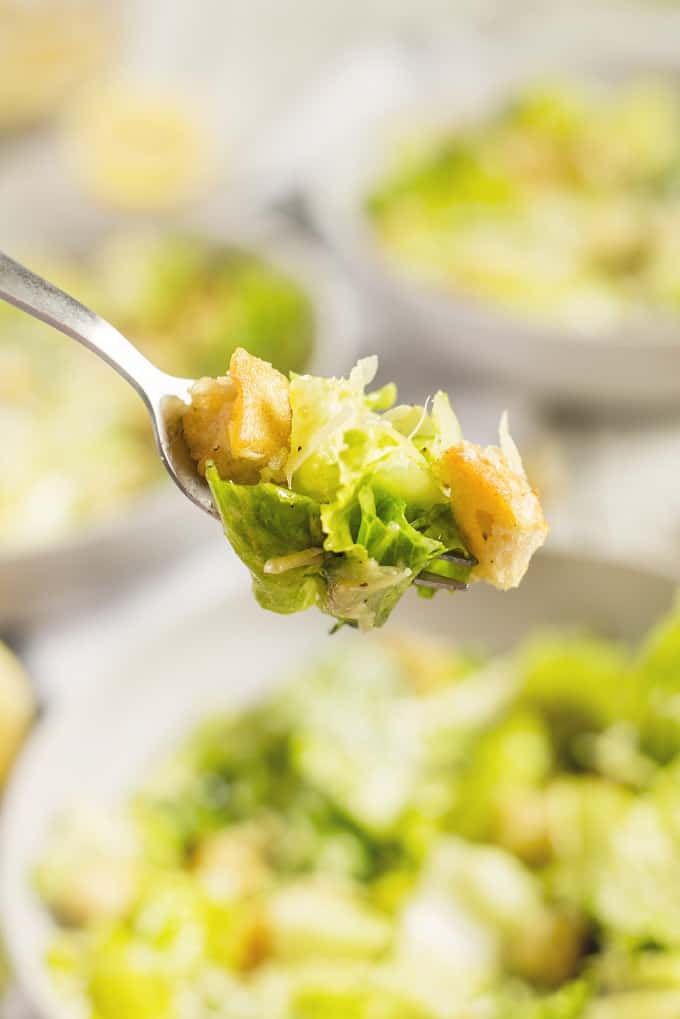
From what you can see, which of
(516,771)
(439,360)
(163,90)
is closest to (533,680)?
(516,771)

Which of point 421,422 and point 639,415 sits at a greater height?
point 639,415

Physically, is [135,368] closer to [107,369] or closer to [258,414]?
[258,414]

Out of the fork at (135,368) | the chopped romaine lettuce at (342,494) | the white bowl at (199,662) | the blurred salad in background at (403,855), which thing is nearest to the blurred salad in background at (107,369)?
the white bowl at (199,662)

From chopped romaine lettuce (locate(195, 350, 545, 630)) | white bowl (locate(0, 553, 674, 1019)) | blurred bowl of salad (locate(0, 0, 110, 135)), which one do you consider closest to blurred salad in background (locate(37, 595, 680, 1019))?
white bowl (locate(0, 553, 674, 1019))

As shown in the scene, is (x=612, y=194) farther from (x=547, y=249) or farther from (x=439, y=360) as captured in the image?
(x=439, y=360)

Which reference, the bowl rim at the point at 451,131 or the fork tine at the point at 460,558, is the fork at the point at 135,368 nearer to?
the fork tine at the point at 460,558

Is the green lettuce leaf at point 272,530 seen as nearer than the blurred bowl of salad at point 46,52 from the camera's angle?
Yes

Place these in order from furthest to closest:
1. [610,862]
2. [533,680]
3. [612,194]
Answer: [612,194] → [533,680] → [610,862]
